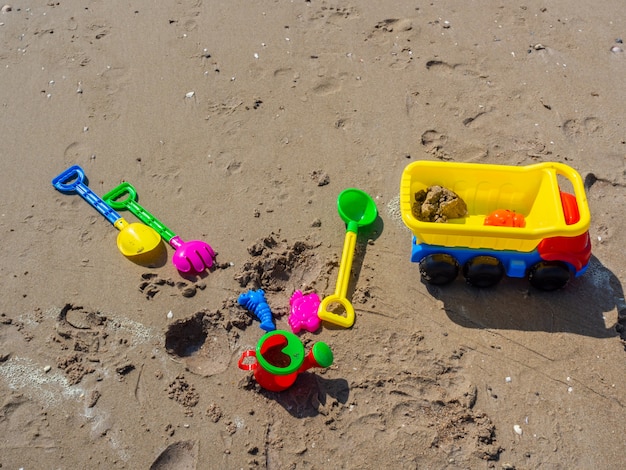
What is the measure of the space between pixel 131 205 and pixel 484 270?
7.24 feet

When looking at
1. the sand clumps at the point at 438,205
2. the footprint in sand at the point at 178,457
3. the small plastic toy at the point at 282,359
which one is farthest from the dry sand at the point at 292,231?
the sand clumps at the point at 438,205

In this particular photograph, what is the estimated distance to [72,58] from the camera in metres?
4.71

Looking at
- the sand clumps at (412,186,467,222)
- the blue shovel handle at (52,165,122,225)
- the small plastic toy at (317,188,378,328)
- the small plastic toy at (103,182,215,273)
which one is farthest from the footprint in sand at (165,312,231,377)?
the sand clumps at (412,186,467,222)

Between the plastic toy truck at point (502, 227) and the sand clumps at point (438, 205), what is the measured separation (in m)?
0.04

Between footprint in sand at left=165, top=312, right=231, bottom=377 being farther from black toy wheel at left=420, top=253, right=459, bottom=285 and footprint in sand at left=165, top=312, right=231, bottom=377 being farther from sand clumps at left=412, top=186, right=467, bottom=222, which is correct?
sand clumps at left=412, top=186, right=467, bottom=222

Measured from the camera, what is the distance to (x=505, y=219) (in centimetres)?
318

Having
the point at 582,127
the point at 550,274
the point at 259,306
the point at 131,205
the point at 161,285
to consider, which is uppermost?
the point at 131,205

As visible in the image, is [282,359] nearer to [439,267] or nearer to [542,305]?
[439,267]

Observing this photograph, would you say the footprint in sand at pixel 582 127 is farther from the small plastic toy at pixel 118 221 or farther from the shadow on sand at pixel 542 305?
the small plastic toy at pixel 118 221

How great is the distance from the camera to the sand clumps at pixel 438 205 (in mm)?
3199

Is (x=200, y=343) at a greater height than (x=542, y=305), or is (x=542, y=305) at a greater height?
(x=200, y=343)

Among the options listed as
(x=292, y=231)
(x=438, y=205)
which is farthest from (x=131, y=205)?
(x=438, y=205)

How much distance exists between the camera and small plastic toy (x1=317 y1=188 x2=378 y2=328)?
309cm

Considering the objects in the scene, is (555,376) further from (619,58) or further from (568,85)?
(619,58)
